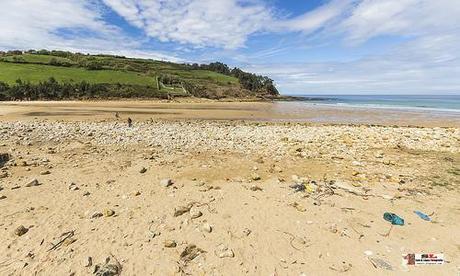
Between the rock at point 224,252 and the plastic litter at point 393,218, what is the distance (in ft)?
11.2

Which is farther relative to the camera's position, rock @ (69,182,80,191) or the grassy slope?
the grassy slope

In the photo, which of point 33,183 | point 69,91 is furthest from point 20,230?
point 69,91

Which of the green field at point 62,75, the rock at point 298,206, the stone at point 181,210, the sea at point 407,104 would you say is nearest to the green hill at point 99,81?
the green field at point 62,75

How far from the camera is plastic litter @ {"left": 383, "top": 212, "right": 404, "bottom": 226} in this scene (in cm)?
623

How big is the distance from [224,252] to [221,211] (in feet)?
5.05

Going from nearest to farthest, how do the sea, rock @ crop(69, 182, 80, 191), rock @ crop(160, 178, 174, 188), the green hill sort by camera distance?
rock @ crop(69, 182, 80, 191) → rock @ crop(160, 178, 174, 188) → the sea → the green hill

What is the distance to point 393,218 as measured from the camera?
6.35 meters

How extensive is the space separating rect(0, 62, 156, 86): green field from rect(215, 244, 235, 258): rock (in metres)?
67.5

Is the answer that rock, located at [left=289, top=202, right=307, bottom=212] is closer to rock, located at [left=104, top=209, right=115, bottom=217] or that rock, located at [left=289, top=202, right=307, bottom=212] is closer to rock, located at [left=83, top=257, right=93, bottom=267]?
rock, located at [left=104, top=209, right=115, bottom=217]

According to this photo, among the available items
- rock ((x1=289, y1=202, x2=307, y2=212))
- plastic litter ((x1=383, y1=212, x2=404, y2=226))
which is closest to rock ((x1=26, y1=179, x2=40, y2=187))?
rock ((x1=289, y1=202, x2=307, y2=212))

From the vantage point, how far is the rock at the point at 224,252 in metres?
5.11

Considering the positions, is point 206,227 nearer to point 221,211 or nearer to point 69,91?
point 221,211

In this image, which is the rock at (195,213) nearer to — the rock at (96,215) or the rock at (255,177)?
the rock at (96,215)

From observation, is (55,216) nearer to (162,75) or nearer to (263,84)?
(162,75)
